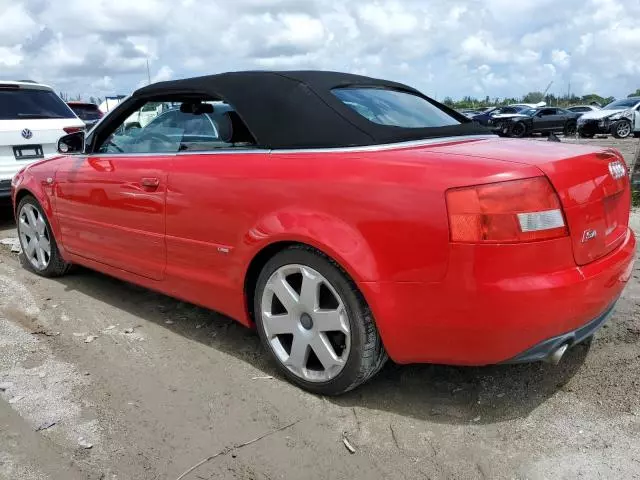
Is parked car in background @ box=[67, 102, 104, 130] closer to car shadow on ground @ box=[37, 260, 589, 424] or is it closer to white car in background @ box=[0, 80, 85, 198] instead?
white car in background @ box=[0, 80, 85, 198]

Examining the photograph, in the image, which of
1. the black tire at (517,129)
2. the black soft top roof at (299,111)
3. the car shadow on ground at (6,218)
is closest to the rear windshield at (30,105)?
the car shadow on ground at (6,218)

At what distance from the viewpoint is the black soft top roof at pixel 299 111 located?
104 inches

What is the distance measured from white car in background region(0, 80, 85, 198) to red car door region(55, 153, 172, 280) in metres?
3.07

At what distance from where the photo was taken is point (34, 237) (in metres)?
4.78

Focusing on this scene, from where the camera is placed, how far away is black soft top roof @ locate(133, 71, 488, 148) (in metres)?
2.64

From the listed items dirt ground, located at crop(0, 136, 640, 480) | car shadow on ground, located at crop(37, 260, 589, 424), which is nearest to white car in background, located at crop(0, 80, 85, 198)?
dirt ground, located at crop(0, 136, 640, 480)

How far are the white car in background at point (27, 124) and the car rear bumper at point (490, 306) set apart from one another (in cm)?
596

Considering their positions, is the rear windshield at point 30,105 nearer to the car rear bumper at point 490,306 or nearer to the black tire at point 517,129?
the car rear bumper at point 490,306

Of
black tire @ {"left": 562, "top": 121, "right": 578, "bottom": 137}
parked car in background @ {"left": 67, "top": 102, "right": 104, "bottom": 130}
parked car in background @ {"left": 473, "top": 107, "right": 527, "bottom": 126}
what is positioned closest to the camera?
parked car in background @ {"left": 67, "top": 102, "right": 104, "bottom": 130}

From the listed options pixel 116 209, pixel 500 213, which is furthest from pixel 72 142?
pixel 500 213

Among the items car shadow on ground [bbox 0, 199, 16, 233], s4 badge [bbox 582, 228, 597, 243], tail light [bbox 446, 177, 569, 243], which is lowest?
car shadow on ground [bbox 0, 199, 16, 233]

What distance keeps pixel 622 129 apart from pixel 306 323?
20.3 meters

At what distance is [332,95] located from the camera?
113 inches

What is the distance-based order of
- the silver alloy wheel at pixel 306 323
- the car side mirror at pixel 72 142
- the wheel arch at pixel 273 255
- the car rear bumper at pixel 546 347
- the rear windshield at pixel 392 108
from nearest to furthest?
Result: the car rear bumper at pixel 546 347 < the wheel arch at pixel 273 255 < the silver alloy wheel at pixel 306 323 < the rear windshield at pixel 392 108 < the car side mirror at pixel 72 142
